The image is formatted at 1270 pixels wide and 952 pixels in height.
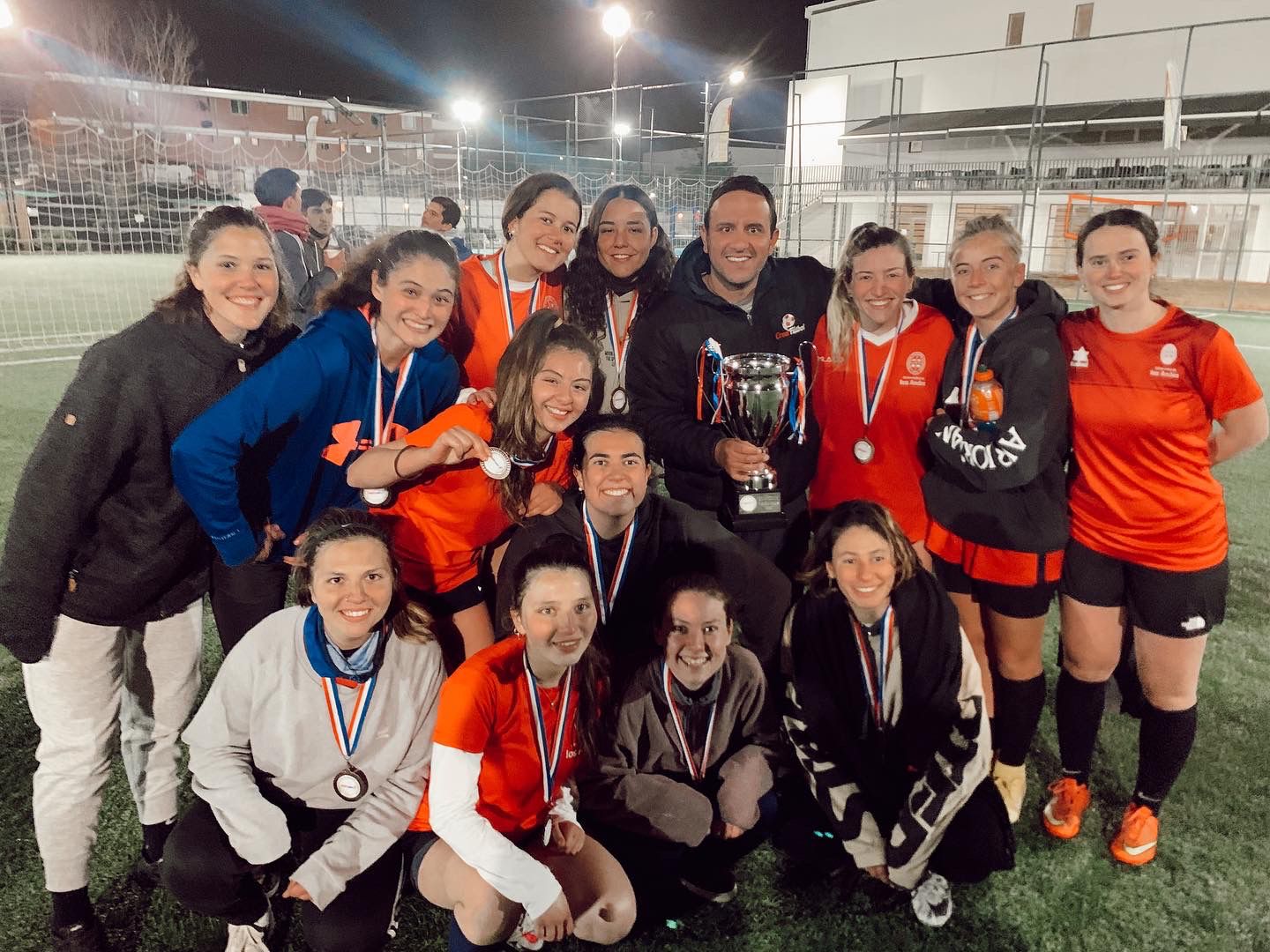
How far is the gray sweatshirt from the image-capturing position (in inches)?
85.6

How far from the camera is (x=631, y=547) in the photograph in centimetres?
275

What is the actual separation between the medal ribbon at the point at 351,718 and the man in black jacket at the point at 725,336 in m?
1.34

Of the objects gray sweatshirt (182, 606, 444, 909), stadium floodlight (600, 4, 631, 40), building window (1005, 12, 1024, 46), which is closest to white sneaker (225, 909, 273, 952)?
gray sweatshirt (182, 606, 444, 909)

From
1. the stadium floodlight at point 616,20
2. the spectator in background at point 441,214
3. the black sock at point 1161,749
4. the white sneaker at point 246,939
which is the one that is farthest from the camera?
the stadium floodlight at point 616,20

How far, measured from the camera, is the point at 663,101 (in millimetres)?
44594

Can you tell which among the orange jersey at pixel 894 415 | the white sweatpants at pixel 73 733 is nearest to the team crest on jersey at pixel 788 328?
the orange jersey at pixel 894 415

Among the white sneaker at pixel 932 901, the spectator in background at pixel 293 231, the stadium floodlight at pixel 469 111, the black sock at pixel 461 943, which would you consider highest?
the stadium floodlight at pixel 469 111

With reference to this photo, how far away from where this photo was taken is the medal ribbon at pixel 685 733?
2555 mm

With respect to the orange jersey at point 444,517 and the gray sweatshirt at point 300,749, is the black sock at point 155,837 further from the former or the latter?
the orange jersey at point 444,517

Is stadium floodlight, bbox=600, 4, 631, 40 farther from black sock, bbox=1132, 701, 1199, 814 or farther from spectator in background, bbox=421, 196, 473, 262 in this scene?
black sock, bbox=1132, 701, 1199, 814

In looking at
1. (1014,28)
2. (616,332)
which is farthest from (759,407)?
(1014,28)

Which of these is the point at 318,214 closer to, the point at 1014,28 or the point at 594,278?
the point at 594,278

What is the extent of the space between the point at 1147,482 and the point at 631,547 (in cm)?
155

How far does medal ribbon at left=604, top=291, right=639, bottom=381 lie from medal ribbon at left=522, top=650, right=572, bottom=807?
1446 mm
